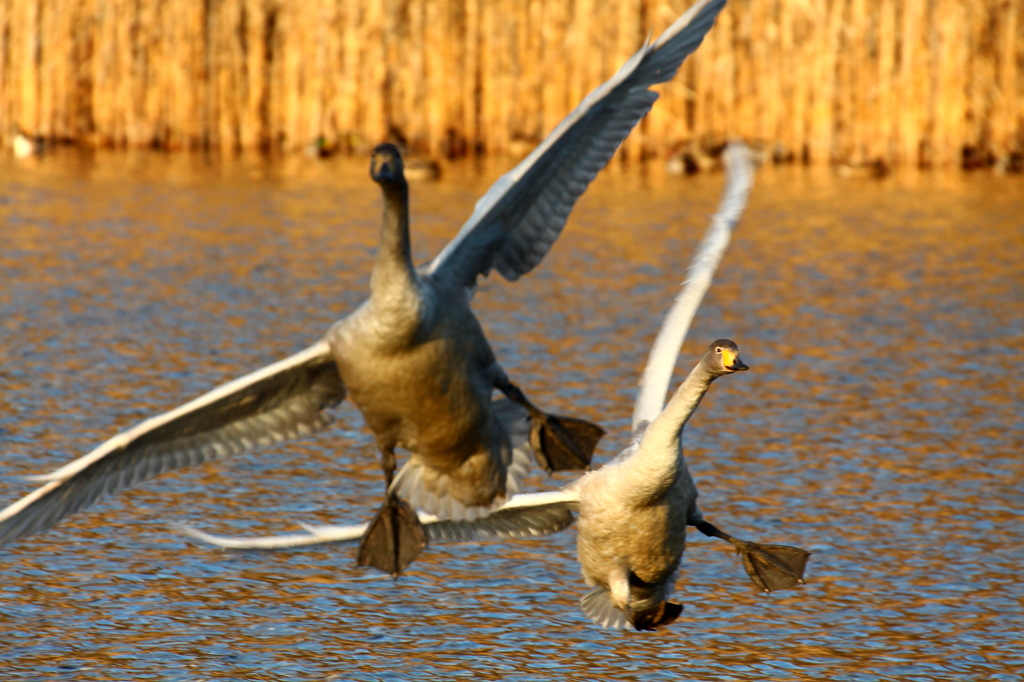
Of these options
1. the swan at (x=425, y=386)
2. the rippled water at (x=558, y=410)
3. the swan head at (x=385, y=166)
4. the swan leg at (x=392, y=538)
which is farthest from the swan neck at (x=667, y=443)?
the swan head at (x=385, y=166)

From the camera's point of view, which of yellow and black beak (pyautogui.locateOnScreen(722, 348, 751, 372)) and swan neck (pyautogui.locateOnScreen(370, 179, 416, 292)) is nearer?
swan neck (pyautogui.locateOnScreen(370, 179, 416, 292))

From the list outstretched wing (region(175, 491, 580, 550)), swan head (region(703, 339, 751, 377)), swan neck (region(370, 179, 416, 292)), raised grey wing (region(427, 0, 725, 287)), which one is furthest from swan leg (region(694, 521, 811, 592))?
swan neck (region(370, 179, 416, 292))

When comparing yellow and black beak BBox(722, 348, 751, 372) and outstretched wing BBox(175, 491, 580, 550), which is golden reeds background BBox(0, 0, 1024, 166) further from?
yellow and black beak BBox(722, 348, 751, 372)

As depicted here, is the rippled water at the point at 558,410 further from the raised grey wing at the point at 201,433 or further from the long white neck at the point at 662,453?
the long white neck at the point at 662,453

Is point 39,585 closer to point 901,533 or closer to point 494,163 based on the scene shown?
point 901,533

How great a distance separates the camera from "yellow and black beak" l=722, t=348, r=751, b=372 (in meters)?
6.27

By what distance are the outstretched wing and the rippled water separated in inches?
18.0

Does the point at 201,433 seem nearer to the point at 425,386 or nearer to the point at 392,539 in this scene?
the point at 392,539

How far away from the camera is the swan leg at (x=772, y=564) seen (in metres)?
7.27

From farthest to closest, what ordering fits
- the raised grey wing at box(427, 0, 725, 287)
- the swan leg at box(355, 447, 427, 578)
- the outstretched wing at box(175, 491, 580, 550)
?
the swan leg at box(355, 447, 427, 578)
the outstretched wing at box(175, 491, 580, 550)
the raised grey wing at box(427, 0, 725, 287)

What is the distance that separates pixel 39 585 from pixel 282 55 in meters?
14.7

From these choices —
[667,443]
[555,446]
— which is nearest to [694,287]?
[555,446]

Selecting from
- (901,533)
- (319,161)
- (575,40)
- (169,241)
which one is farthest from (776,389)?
(319,161)

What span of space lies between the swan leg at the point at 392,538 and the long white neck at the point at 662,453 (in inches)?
47.5
